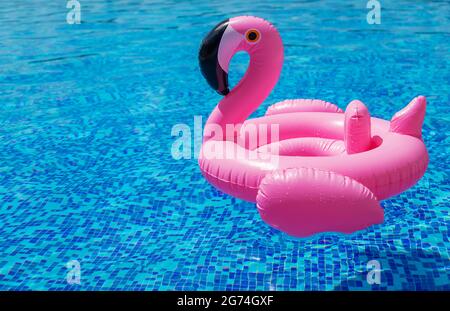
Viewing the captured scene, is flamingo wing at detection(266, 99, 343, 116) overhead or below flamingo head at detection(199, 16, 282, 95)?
below

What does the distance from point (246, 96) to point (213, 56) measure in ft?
1.26

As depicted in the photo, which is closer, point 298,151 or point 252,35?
point 252,35

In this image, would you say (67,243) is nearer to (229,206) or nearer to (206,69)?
(229,206)

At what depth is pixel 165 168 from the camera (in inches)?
196

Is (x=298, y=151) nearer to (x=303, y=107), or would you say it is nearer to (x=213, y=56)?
(x=303, y=107)

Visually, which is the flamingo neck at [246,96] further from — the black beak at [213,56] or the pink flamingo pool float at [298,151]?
the black beak at [213,56]

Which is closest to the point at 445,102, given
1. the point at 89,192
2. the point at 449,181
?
the point at 449,181

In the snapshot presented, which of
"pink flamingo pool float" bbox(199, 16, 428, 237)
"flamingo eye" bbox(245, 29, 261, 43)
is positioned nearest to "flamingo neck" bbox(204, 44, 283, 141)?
"pink flamingo pool float" bbox(199, 16, 428, 237)

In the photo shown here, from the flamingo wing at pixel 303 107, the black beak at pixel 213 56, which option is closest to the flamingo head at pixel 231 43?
the black beak at pixel 213 56

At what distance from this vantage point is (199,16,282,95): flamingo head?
3.76m

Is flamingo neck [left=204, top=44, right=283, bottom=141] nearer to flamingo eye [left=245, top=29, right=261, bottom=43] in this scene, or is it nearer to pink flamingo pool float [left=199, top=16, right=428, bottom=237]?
pink flamingo pool float [left=199, top=16, right=428, bottom=237]

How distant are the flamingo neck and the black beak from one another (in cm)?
16

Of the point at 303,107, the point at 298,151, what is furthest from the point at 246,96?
the point at 303,107

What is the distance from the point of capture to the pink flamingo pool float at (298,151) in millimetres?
2992
